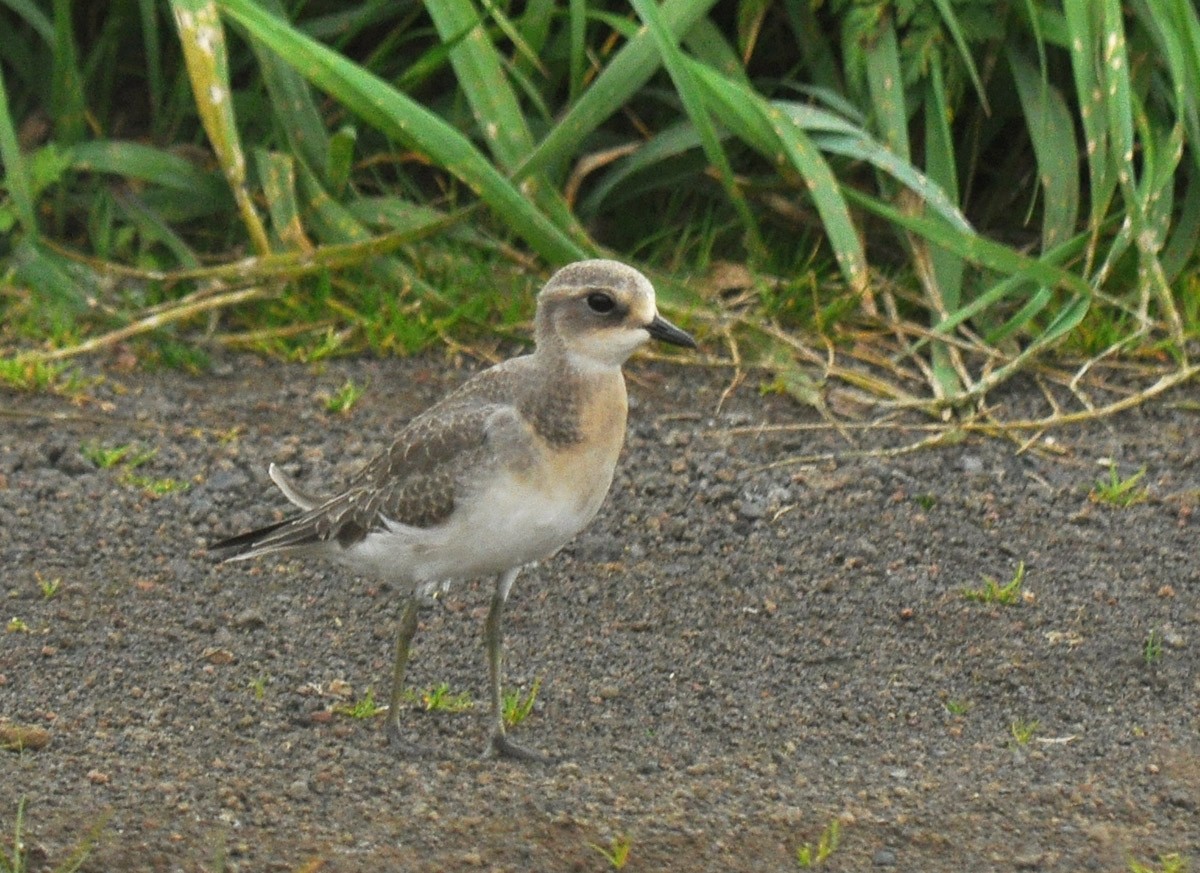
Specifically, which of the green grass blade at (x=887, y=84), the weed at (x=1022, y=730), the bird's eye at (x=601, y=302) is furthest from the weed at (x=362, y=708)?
the green grass blade at (x=887, y=84)

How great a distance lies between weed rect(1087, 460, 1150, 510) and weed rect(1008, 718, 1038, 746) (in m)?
1.27

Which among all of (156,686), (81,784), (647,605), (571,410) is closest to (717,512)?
(647,605)

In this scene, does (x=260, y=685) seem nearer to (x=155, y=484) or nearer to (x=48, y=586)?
(x=48, y=586)

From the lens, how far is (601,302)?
475 cm

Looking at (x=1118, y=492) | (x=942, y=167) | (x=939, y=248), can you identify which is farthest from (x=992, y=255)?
(x=1118, y=492)

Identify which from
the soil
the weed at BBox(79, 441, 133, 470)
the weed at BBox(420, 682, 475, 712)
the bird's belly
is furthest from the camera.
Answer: the weed at BBox(79, 441, 133, 470)

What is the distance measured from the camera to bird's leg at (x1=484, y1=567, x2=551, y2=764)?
4.70m

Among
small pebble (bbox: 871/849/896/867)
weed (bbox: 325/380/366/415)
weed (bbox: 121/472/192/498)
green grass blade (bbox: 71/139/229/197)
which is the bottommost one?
weed (bbox: 325/380/366/415)

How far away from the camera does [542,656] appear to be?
207 inches

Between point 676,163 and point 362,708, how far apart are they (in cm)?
303

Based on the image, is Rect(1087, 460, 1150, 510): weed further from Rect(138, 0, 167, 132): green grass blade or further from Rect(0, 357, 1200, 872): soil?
Rect(138, 0, 167, 132): green grass blade

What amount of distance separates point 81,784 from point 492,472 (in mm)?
1172

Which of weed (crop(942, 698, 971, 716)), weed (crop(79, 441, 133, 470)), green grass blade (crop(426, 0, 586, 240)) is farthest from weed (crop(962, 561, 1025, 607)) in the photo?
weed (crop(79, 441, 133, 470))

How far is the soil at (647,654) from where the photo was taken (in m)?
4.30
